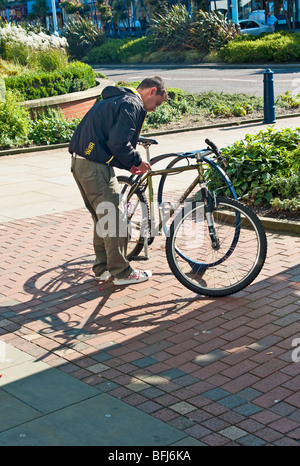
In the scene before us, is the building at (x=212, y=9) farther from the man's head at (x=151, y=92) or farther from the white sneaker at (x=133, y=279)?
the white sneaker at (x=133, y=279)

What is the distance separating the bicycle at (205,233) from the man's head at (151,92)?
1.49 ft

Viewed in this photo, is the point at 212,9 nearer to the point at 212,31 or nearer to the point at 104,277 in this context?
the point at 212,31

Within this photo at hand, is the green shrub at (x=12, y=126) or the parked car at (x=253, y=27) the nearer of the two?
the green shrub at (x=12, y=126)

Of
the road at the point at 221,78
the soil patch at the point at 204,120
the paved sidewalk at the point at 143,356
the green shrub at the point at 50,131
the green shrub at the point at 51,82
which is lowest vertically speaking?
the paved sidewalk at the point at 143,356

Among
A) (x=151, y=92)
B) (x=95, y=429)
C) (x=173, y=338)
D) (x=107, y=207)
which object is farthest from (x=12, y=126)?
(x=95, y=429)

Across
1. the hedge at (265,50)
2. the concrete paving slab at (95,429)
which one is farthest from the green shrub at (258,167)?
the hedge at (265,50)

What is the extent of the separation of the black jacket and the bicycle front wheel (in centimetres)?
67

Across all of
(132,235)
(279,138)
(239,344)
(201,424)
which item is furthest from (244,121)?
(201,424)

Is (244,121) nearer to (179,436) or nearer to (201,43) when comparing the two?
(179,436)

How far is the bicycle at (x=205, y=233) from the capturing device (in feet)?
17.8

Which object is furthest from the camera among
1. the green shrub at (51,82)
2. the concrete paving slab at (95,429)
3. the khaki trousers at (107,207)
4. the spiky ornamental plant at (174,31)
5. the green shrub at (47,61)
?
the spiky ornamental plant at (174,31)

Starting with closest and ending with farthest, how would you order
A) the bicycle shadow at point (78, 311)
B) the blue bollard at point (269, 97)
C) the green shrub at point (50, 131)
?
the bicycle shadow at point (78, 311)
the green shrub at point (50, 131)
the blue bollard at point (269, 97)

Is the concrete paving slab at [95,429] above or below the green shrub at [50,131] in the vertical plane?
below

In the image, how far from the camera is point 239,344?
454 cm
